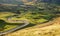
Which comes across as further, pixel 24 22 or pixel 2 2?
pixel 2 2

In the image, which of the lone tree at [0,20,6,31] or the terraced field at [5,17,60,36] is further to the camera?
the lone tree at [0,20,6,31]

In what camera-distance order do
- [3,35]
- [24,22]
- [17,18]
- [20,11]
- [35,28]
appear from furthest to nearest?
1. [20,11]
2. [17,18]
3. [24,22]
4. [35,28]
5. [3,35]

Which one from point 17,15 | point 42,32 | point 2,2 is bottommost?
point 42,32

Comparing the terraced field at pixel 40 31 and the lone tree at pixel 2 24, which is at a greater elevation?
the lone tree at pixel 2 24

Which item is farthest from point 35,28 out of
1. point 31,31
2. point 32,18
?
point 32,18

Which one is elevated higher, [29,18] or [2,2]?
[2,2]

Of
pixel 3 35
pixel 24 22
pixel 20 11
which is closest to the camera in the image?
pixel 3 35

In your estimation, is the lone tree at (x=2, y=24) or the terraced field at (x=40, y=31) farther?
the lone tree at (x=2, y=24)

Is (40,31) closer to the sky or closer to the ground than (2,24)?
closer to the ground

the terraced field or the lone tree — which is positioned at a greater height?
the lone tree

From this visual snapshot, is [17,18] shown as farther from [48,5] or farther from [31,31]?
[48,5]

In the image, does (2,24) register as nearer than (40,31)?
No
